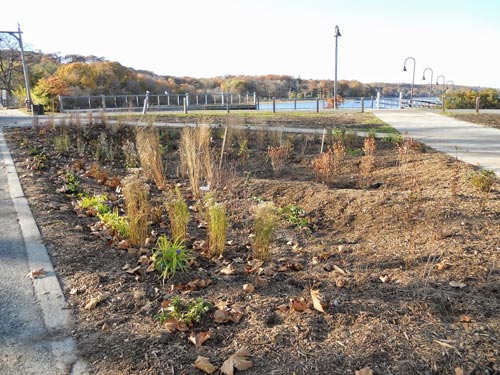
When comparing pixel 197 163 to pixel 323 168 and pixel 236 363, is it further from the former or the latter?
pixel 236 363

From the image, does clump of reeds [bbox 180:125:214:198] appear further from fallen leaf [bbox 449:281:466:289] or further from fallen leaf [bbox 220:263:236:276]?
fallen leaf [bbox 449:281:466:289]

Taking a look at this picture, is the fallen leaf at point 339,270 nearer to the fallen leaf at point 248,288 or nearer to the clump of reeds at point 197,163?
the fallen leaf at point 248,288

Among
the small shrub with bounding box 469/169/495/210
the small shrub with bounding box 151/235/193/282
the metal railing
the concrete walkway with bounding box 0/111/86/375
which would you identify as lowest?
the concrete walkway with bounding box 0/111/86/375

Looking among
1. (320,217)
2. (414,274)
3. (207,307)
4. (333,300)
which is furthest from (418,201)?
(207,307)

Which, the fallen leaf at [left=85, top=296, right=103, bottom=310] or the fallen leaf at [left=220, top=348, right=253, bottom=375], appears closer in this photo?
the fallen leaf at [left=220, top=348, right=253, bottom=375]

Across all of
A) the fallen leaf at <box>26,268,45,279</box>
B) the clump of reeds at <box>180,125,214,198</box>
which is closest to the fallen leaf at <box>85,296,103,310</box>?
the fallen leaf at <box>26,268,45,279</box>

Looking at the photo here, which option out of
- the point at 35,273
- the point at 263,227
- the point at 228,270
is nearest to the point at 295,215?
the point at 263,227

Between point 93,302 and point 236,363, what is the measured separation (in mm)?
1195

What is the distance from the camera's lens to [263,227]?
11.9 ft

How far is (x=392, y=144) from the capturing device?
999 centimetres

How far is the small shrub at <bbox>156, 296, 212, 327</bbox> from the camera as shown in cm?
265

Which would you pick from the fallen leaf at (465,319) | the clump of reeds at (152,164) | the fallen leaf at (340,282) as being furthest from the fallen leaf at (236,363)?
the clump of reeds at (152,164)

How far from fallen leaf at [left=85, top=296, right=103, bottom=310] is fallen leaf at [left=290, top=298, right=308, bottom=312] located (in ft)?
4.33

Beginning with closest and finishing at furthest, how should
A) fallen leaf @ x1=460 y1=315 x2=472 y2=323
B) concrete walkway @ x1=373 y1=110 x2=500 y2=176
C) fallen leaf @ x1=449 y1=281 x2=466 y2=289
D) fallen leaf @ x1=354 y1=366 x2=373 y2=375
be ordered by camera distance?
fallen leaf @ x1=354 y1=366 x2=373 y2=375 → fallen leaf @ x1=460 y1=315 x2=472 y2=323 → fallen leaf @ x1=449 y1=281 x2=466 y2=289 → concrete walkway @ x1=373 y1=110 x2=500 y2=176
